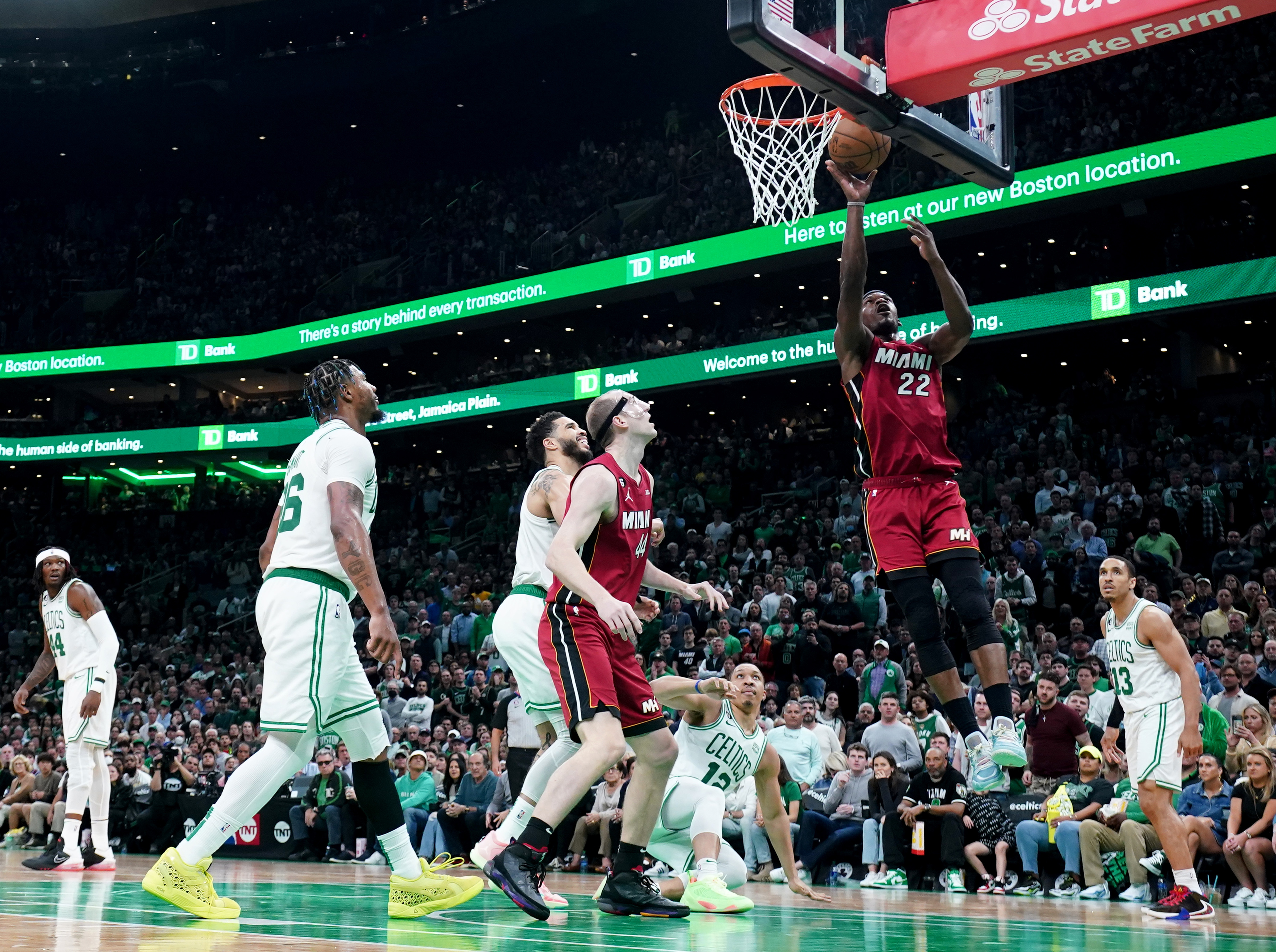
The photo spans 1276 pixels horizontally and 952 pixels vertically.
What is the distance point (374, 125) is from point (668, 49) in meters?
8.90

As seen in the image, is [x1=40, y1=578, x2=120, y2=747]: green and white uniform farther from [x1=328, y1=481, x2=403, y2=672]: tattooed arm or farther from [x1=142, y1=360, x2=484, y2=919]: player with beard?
[x1=328, y1=481, x2=403, y2=672]: tattooed arm

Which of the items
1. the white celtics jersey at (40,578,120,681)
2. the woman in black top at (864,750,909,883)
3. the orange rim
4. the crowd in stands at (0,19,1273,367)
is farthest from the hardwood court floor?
the crowd in stands at (0,19,1273,367)

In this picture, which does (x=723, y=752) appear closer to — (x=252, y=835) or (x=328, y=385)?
(x=328, y=385)

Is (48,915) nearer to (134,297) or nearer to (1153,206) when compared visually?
(1153,206)

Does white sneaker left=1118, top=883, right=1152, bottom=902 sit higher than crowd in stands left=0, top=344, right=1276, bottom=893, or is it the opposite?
crowd in stands left=0, top=344, right=1276, bottom=893

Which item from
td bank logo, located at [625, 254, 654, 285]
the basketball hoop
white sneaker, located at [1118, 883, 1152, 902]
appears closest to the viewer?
the basketball hoop

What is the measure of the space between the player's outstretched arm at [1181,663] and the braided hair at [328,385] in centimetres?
477

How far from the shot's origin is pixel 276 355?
32875 mm

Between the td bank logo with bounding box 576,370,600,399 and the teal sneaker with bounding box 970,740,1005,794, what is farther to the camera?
the td bank logo with bounding box 576,370,600,399

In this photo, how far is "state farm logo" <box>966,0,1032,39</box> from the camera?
21.0ft

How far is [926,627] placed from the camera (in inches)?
234

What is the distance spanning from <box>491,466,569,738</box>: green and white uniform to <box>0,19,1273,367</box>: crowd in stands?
17696 mm

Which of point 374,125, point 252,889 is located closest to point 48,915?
point 252,889

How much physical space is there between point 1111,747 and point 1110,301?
13.5 meters
